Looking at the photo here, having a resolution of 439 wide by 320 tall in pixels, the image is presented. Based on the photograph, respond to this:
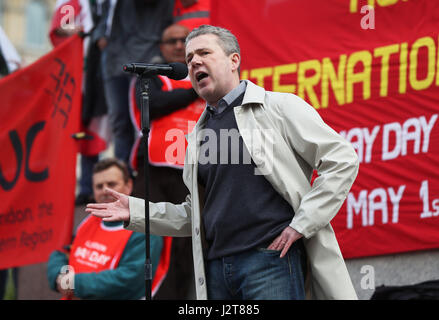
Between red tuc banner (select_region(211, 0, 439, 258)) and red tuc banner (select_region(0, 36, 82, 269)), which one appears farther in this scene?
→ red tuc banner (select_region(0, 36, 82, 269))

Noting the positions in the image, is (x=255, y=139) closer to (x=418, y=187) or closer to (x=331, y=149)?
(x=331, y=149)

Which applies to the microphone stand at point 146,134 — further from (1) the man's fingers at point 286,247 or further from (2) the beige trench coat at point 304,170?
(1) the man's fingers at point 286,247

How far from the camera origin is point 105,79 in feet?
22.1

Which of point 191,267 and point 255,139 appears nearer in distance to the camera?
point 255,139

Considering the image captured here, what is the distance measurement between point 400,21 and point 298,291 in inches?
107

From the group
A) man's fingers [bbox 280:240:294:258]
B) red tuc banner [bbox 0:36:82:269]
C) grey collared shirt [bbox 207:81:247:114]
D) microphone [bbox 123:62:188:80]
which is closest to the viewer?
man's fingers [bbox 280:240:294:258]

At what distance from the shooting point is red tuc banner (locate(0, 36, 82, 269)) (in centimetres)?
638

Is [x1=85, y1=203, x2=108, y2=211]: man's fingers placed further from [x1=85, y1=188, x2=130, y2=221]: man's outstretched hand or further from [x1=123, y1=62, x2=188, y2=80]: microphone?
[x1=123, y1=62, x2=188, y2=80]: microphone

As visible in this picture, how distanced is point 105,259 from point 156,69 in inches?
91.8

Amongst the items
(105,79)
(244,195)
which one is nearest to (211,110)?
(244,195)

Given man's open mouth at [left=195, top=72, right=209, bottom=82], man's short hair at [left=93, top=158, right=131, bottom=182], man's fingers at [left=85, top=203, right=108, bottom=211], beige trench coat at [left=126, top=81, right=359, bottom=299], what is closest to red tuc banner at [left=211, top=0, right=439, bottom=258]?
man's short hair at [left=93, top=158, right=131, bottom=182]

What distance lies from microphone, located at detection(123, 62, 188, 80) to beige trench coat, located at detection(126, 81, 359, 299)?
1.40 feet

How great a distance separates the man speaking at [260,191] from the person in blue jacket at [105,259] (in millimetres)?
2009

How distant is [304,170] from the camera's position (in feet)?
10.4
